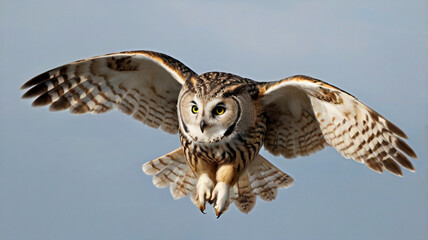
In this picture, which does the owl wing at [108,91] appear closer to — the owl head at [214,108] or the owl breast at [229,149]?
the owl breast at [229,149]

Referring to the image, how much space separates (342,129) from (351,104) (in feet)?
1.21

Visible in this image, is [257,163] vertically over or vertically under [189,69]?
under

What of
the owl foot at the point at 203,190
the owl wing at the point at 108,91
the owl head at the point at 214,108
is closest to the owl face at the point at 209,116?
the owl head at the point at 214,108

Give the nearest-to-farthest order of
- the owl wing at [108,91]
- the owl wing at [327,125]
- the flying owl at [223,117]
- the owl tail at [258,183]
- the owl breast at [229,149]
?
the owl wing at [327,125]
the flying owl at [223,117]
the owl breast at [229,149]
the owl wing at [108,91]
the owl tail at [258,183]

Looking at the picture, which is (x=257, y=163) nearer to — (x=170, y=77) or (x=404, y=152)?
(x=170, y=77)

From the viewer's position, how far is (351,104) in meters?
8.98

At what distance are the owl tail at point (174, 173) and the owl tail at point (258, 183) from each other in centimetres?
54

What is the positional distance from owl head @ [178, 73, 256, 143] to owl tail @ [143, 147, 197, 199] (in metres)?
1.28

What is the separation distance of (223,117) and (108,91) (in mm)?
1939

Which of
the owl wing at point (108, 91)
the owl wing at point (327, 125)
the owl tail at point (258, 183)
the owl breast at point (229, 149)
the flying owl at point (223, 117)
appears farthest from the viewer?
the owl tail at point (258, 183)

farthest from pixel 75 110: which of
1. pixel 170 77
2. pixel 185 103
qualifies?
pixel 185 103

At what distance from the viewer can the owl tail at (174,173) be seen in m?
10.5

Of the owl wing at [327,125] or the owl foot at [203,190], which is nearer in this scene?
the owl wing at [327,125]

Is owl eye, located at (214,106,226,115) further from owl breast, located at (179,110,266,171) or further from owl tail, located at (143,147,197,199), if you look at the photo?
owl tail, located at (143,147,197,199)
